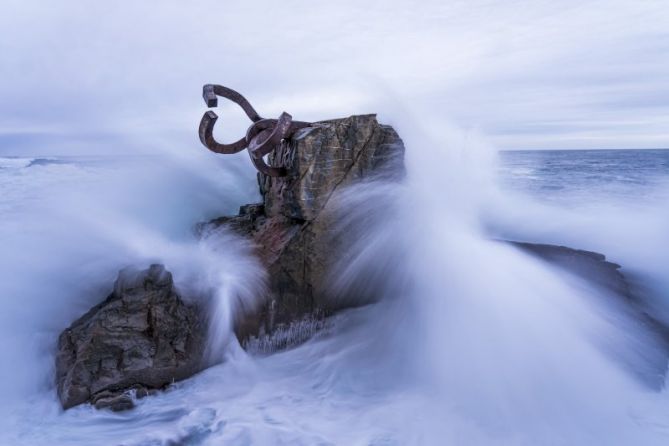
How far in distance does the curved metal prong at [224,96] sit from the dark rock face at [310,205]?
51cm

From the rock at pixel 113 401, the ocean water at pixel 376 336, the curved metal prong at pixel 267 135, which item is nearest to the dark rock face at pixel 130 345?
the rock at pixel 113 401

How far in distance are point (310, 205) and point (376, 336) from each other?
1.60 m

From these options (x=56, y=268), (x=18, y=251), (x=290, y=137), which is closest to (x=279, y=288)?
(x=290, y=137)

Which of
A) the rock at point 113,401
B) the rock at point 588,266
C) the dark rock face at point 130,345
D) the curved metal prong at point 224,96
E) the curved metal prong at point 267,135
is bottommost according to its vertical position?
the rock at point 113,401

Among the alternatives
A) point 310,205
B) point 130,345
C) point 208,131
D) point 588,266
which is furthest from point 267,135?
point 588,266

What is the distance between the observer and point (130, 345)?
3273 mm

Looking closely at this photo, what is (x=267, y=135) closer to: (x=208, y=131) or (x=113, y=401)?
(x=208, y=131)

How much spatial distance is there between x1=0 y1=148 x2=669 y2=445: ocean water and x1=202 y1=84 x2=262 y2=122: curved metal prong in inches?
54.3

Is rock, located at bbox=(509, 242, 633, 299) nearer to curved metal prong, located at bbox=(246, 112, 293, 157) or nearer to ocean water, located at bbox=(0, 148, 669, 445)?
ocean water, located at bbox=(0, 148, 669, 445)

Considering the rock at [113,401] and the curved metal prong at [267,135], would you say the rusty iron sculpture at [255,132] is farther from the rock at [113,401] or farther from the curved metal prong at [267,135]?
the rock at [113,401]

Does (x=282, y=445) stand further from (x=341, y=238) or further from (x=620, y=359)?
(x=620, y=359)

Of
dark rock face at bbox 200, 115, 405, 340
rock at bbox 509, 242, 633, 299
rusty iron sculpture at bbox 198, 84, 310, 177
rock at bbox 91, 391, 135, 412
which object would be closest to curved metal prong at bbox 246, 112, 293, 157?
rusty iron sculpture at bbox 198, 84, 310, 177

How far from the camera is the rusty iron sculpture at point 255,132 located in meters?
3.69

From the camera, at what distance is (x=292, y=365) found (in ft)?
12.7
